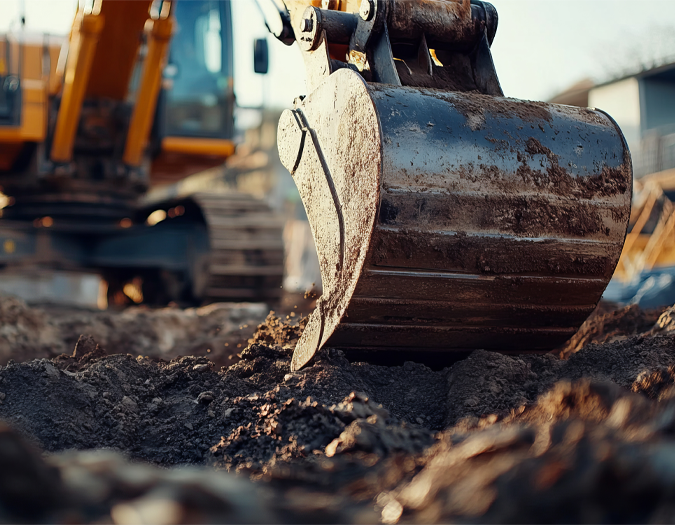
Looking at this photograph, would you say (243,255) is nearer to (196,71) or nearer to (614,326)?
(196,71)

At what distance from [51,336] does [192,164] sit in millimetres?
3063

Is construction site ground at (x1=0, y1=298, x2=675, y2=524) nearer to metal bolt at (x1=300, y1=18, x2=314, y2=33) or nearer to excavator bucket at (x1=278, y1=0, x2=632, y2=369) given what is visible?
excavator bucket at (x1=278, y1=0, x2=632, y2=369)

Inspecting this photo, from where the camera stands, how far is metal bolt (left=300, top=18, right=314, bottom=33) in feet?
9.78

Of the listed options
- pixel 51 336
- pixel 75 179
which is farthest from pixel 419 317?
pixel 75 179

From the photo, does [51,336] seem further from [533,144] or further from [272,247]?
[533,144]

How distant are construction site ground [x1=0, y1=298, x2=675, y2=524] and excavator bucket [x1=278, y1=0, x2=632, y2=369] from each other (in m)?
0.20

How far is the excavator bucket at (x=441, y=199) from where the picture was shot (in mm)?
2479

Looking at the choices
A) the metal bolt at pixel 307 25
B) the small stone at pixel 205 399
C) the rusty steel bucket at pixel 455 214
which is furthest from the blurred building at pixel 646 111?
the small stone at pixel 205 399

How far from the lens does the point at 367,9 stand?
287 cm

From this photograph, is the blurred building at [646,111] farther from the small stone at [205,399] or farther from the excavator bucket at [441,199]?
the small stone at [205,399]

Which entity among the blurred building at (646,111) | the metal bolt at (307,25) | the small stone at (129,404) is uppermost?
the metal bolt at (307,25)

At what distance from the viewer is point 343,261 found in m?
2.62

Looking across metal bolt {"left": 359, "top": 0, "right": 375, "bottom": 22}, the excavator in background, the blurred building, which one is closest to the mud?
metal bolt {"left": 359, "top": 0, "right": 375, "bottom": 22}

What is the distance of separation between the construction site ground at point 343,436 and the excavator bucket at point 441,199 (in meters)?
0.20
